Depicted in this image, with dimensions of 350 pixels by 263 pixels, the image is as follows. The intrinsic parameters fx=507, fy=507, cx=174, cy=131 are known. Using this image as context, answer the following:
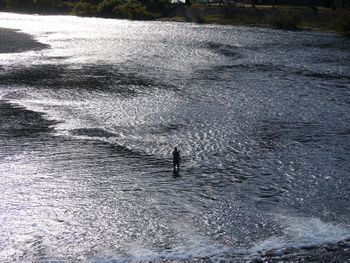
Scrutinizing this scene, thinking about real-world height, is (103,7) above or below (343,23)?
above

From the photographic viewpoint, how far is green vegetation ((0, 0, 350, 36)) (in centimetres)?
10656

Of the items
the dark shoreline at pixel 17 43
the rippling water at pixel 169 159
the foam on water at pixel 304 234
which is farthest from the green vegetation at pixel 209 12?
the foam on water at pixel 304 234

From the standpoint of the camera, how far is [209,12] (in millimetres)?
125312

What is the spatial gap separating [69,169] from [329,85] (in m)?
33.3

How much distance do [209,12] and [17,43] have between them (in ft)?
174

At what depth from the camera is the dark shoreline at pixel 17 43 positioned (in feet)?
271

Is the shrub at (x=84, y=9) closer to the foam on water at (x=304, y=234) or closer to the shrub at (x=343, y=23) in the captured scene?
the shrub at (x=343, y=23)

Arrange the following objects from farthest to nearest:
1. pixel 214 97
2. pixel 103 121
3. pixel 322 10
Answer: pixel 322 10
pixel 214 97
pixel 103 121

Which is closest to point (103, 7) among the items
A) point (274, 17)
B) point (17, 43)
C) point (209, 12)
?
point (209, 12)

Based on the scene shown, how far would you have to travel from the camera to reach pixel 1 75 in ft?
198

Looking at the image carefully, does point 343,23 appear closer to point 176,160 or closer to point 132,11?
point 132,11

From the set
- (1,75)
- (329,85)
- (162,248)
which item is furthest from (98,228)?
(1,75)

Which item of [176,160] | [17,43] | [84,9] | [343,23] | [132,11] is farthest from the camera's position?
[84,9]

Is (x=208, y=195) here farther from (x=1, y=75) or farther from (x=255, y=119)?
(x=1, y=75)
